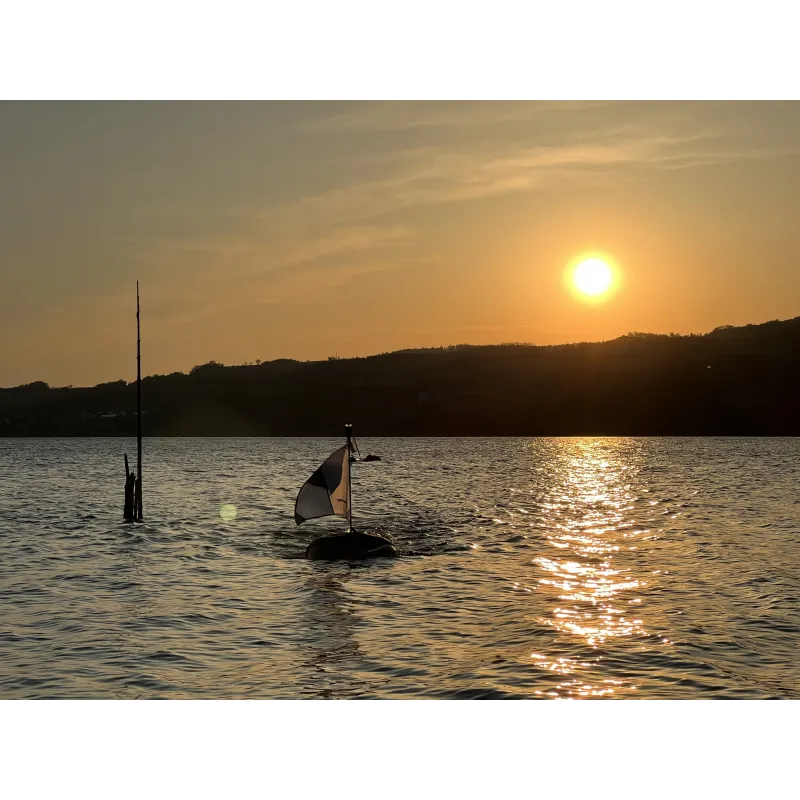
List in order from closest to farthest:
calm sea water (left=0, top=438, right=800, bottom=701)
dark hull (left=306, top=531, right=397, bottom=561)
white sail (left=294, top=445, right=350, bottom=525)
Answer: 1. calm sea water (left=0, top=438, right=800, bottom=701)
2. white sail (left=294, top=445, right=350, bottom=525)
3. dark hull (left=306, top=531, right=397, bottom=561)

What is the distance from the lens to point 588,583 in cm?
2603

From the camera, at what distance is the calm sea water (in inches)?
607

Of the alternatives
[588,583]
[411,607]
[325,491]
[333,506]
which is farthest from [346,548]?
[588,583]

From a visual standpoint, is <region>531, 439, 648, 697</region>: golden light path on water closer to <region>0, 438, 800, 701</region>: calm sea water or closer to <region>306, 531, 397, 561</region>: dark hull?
<region>0, 438, 800, 701</region>: calm sea water

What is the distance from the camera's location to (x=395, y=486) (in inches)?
2963

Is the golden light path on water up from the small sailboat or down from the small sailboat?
down

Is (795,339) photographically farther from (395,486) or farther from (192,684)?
(192,684)

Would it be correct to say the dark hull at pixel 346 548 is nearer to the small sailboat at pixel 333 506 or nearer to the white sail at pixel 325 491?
Result: the small sailboat at pixel 333 506

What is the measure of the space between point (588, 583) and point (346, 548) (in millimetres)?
9310

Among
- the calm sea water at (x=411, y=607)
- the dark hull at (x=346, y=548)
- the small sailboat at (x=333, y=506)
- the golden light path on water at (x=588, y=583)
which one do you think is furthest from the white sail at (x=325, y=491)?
the golden light path on water at (x=588, y=583)

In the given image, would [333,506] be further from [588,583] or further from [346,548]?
[588,583]

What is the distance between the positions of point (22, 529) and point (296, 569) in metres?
→ 21.0

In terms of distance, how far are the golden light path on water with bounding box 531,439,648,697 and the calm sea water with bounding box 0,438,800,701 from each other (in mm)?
101

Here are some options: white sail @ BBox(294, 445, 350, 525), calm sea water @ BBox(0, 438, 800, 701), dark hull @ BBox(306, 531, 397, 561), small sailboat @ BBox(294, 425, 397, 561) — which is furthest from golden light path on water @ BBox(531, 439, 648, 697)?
white sail @ BBox(294, 445, 350, 525)
